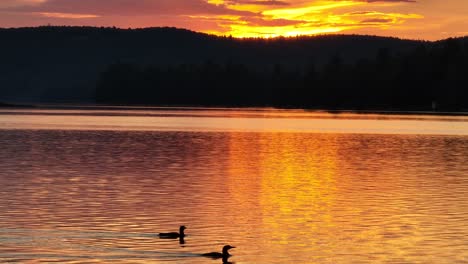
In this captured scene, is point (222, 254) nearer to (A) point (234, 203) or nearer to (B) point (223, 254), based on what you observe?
(B) point (223, 254)

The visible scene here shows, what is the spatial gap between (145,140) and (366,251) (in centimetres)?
5670

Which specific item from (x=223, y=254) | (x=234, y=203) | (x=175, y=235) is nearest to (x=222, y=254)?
(x=223, y=254)

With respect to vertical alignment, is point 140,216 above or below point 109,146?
below

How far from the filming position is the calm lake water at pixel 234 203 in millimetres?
29219

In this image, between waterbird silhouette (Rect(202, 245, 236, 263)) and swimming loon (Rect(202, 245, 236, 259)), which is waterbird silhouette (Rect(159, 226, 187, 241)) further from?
waterbird silhouette (Rect(202, 245, 236, 263))

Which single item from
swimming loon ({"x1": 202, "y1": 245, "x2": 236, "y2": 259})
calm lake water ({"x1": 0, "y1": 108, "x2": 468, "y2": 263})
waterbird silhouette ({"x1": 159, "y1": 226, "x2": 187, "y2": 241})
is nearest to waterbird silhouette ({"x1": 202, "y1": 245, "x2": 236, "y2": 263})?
swimming loon ({"x1": 202, "y1": 245, "x2": 236, "y2": 259})

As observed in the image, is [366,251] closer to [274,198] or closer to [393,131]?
[274,198]

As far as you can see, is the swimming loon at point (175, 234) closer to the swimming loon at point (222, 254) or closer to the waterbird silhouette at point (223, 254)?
the swimming loon at point (222, 254)

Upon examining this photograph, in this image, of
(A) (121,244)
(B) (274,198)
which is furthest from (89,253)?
(B) (274,198)

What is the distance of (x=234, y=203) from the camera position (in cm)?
3944

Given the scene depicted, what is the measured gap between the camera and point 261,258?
28234mm

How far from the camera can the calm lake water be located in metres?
29.2

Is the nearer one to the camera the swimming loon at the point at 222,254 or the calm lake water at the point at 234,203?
the swimming loon at the point at 222,254

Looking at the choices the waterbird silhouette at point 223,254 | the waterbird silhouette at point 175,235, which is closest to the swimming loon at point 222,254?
the waterbird silhouette at point 223,254
